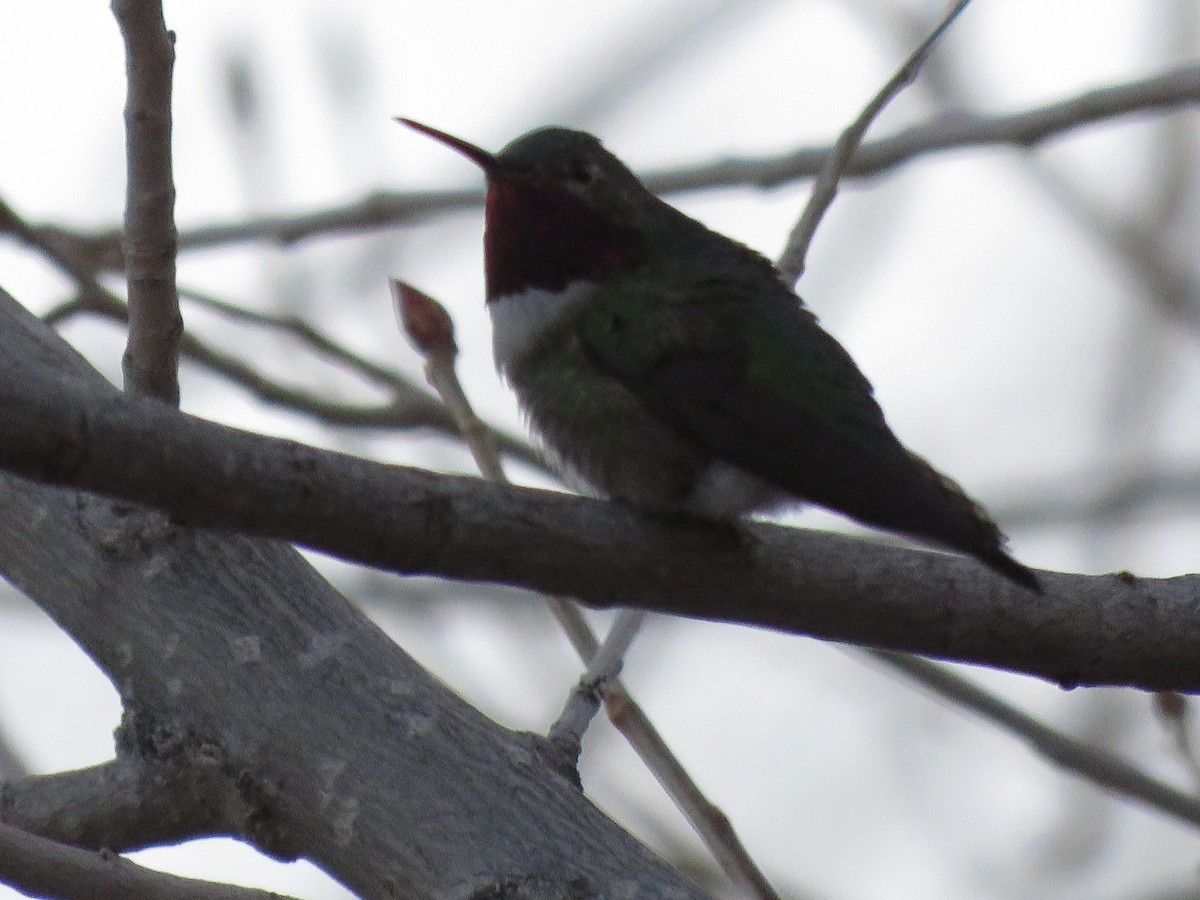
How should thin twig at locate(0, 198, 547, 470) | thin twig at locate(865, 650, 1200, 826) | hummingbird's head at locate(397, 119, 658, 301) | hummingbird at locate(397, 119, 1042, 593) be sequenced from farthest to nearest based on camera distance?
thin twig at locate(0, 198, 547, 470), hummingbird's head at locate(397, 119, 658, 301), thin twig at locate(865, 650, 1200, 826), hummingbird at locate(397, 119, 1042, 593)

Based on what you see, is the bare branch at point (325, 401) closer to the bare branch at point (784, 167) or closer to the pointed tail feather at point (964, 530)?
the bare branch at point (784, 167)

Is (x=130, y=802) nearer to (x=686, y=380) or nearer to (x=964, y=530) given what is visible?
(x=686, y=380)

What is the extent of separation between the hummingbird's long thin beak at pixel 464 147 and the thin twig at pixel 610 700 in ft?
1.55

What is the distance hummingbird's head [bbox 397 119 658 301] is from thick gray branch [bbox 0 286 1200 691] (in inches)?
62.2

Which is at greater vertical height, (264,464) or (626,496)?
(626,496)

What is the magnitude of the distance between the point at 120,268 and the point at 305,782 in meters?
3.28

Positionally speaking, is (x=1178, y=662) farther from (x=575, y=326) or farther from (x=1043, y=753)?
(x=575, y=326)

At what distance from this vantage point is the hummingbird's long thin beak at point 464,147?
4.87 meters

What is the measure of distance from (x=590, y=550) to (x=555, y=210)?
2240 mm

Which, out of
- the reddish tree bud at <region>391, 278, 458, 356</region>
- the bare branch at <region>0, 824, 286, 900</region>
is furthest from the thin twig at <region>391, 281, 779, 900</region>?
the bare branch at <region>0, 824, 286, 900</region>

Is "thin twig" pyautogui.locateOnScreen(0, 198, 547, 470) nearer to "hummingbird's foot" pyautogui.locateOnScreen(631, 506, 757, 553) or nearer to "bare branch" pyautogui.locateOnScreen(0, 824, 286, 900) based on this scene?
"hummingbird's foot" pyautogui.locateOnScreen(631, 506, 757, 553)

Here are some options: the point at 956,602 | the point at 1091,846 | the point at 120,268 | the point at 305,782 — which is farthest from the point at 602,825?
the point at 1091,846

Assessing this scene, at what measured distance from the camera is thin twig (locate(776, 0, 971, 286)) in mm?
4699

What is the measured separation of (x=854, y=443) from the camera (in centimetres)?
414
